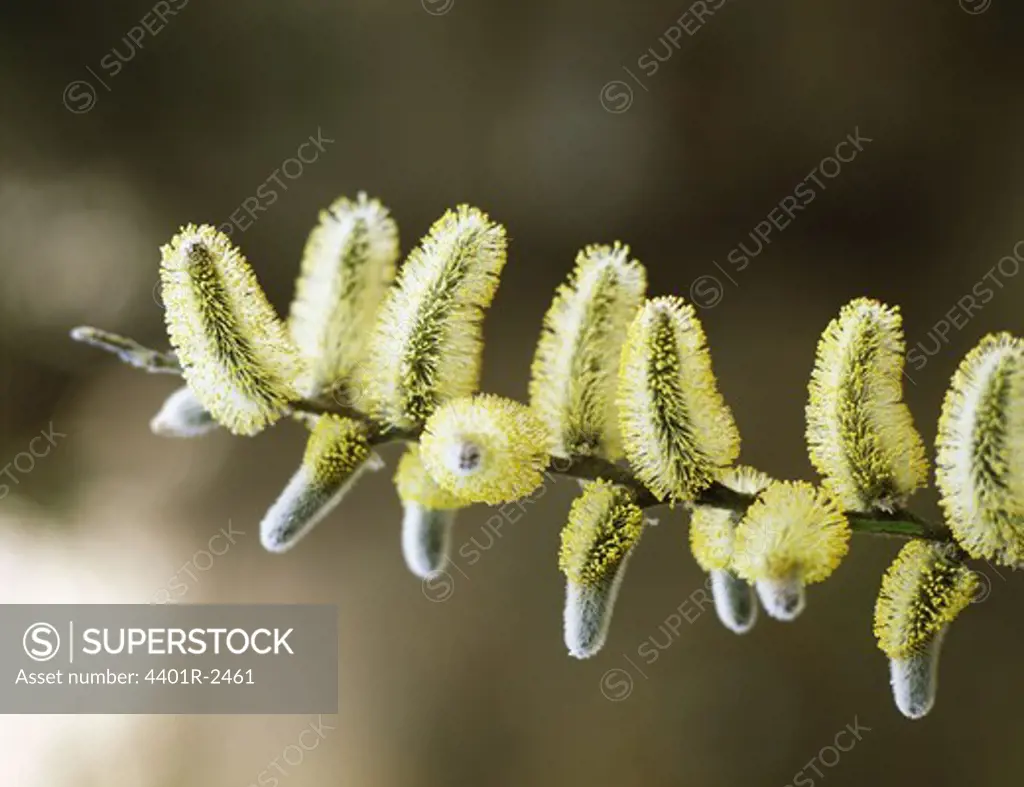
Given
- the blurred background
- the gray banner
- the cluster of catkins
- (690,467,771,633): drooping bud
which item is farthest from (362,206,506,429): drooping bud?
the blurred background

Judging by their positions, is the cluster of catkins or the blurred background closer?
the cluster of catkins

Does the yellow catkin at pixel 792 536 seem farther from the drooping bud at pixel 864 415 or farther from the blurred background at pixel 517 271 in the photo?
the blurred background at pixel 517 271

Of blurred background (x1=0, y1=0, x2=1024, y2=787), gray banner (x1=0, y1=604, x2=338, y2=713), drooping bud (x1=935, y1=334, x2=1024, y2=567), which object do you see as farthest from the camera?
blurred background (x1=0, y1=0, x2=1024, y2=787)

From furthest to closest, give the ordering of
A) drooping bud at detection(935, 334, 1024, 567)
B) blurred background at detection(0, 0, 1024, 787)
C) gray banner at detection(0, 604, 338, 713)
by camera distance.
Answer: blurred background at detection(0, 0, 1024, 787) < gray banner at detection(0, 604, 338, 713) < drooping bud at detection(935, 334, 1024, 567)

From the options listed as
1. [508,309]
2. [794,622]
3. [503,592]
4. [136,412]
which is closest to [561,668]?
[503,592]

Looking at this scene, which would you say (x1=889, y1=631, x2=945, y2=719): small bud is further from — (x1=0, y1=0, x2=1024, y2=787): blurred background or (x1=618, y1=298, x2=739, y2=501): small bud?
(x1=0, y1=0, x2=1024, y2=787): blurred background

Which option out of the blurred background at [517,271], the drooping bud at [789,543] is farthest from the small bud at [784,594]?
the blurred background at [517,271]

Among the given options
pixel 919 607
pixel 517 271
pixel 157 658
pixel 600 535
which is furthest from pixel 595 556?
pixel 517 271

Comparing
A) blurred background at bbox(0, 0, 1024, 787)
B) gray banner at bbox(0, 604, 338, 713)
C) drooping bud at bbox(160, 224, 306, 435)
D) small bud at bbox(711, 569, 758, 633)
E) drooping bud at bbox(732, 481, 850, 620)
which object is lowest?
drooping bud at bbox(732, 481, 850, 620)
